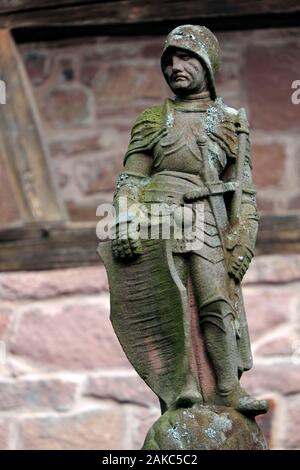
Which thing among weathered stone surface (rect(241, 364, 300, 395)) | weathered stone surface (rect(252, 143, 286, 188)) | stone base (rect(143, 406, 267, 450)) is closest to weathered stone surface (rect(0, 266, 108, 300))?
weathered stone surface (rect(241, 364, 300, 395))

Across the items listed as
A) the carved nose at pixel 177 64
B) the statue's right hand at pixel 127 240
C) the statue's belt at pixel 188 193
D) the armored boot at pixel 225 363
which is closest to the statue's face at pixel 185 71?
the carved nose at pixel 177 64

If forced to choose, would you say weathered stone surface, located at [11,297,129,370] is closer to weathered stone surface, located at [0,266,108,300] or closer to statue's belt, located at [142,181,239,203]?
weathered stone surface, located at [0,266,108,300]

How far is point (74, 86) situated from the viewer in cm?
928

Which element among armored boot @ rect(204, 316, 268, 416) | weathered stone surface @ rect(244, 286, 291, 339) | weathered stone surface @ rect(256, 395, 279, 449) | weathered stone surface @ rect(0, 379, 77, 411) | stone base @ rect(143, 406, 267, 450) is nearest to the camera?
stone base @ rect(143, 406, 267, 450)

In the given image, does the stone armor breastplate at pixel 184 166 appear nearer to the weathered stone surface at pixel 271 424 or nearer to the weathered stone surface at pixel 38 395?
the weathered stone surface at pixel 271 424

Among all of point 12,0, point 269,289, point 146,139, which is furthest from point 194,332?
point 12,0

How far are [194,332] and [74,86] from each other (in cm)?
409

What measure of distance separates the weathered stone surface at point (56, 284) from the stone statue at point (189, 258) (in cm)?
291

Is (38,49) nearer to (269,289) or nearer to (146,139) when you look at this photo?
(269,289)

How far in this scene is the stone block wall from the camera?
818 cm

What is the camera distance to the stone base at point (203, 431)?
5207 millimetres

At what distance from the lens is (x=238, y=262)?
5426 mm

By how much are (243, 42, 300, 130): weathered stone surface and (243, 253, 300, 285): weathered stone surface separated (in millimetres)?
974

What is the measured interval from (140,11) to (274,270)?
1.45 meters
